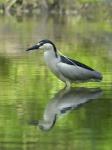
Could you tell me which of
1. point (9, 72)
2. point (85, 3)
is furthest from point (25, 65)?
point (85, 3)

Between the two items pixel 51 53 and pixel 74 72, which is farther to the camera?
pixel 51 53

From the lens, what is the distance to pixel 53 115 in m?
10.4

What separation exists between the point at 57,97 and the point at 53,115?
6.15 feet

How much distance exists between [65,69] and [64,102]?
1977mm

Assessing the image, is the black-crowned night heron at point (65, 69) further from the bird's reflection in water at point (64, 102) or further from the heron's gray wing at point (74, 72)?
the bird's reflection in water at point (64, 102)

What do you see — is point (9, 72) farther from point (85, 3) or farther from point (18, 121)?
point (85, 3)

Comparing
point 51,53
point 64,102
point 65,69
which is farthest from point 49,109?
point 51,53

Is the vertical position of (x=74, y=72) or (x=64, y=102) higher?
(x=64, y=102)

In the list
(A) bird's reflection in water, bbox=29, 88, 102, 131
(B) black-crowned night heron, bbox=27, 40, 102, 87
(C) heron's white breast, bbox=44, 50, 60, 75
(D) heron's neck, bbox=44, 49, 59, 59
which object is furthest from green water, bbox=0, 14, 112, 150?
(D) heron's neck, bbox=44, 49, 59, 59

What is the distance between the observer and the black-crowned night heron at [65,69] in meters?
13.6

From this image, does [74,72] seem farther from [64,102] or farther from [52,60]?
[64,102]

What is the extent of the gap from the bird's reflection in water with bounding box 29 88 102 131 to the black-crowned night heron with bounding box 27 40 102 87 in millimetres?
267

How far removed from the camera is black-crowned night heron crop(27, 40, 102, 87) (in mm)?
13578

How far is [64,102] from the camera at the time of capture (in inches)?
458
